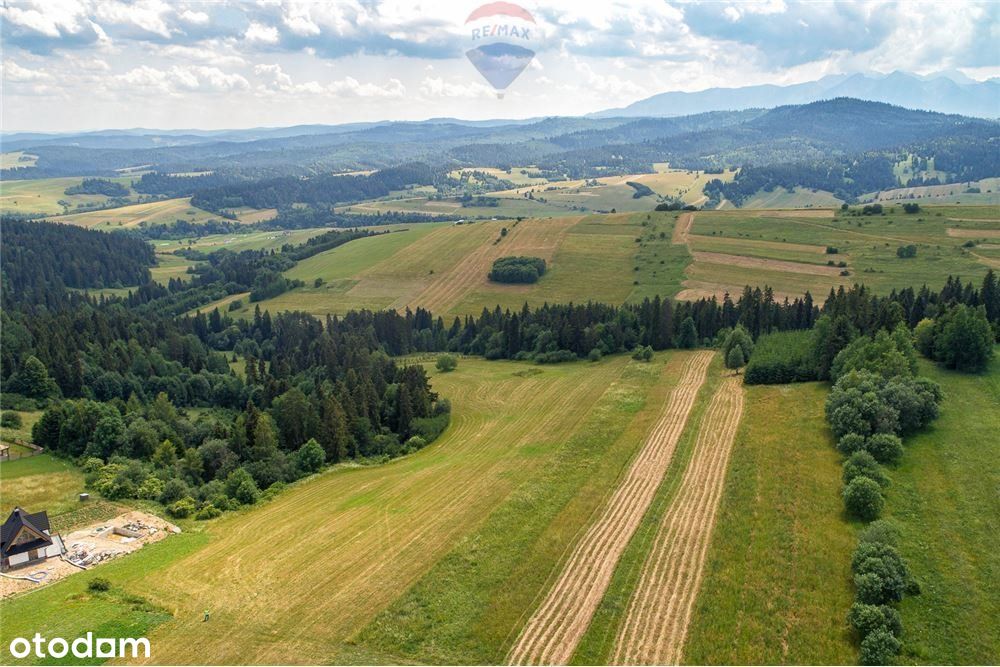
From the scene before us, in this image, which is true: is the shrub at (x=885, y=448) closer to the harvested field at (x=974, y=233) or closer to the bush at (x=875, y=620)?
the bush at (x=875, y=620)

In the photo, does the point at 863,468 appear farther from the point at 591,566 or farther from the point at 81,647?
the point at 81,647

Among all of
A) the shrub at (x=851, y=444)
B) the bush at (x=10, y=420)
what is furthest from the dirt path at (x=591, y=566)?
the bush at (x=10, y=420)

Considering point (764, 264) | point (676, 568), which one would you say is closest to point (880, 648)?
point (676, 568)

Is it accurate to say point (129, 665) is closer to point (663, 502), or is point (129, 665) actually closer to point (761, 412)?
point (663, 502)

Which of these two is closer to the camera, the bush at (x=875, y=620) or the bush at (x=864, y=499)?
the bush at (x=875, y=620)

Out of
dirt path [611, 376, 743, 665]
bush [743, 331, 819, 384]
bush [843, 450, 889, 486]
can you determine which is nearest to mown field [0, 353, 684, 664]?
dirt path [611, 376, 743, 665]
